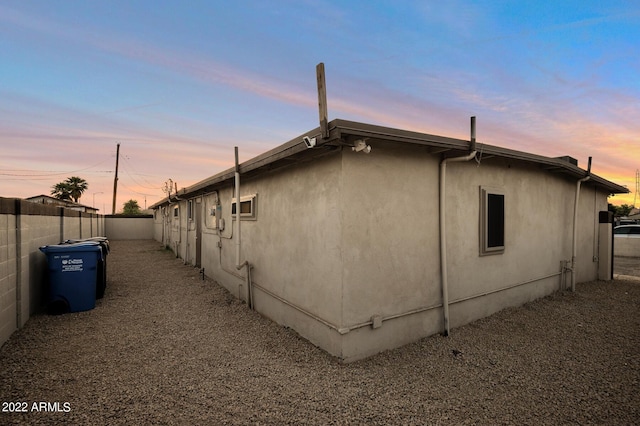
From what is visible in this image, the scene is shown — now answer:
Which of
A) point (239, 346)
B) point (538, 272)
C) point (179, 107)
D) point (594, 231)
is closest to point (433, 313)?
point (239, 346)

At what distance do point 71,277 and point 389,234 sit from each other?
5.63 m

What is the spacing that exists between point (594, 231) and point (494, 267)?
5696mm

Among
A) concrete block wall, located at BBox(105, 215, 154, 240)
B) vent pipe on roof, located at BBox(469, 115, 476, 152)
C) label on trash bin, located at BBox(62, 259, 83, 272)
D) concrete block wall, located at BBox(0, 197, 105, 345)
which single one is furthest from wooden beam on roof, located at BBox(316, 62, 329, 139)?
concrete block wall, located at BBox(105, 215, 154, 240)

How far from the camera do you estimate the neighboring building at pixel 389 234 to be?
12.1ft

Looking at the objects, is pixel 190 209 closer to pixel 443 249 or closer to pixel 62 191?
pixel 443 249

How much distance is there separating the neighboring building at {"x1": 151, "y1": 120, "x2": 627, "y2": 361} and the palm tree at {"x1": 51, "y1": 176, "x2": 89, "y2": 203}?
39968mm

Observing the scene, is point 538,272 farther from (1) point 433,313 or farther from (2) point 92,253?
(2) point 92,253

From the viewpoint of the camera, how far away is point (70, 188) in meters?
36.6

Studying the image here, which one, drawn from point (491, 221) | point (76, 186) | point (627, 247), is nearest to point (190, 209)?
point (491, 221)

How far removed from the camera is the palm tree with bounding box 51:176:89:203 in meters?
36.1

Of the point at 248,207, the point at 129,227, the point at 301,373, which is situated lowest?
the point at 301,373

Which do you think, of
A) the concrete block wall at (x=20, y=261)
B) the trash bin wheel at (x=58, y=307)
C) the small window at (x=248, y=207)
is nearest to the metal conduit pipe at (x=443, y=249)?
the small window at (x=248, y=207)

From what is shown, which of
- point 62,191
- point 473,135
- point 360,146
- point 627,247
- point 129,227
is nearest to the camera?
point 360,146

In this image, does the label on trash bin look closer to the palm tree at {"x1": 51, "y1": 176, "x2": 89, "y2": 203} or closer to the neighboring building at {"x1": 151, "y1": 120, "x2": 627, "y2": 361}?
the neighboring building at {"x1": 151, "y1": 120, "x2": 627, "y2": 361}
